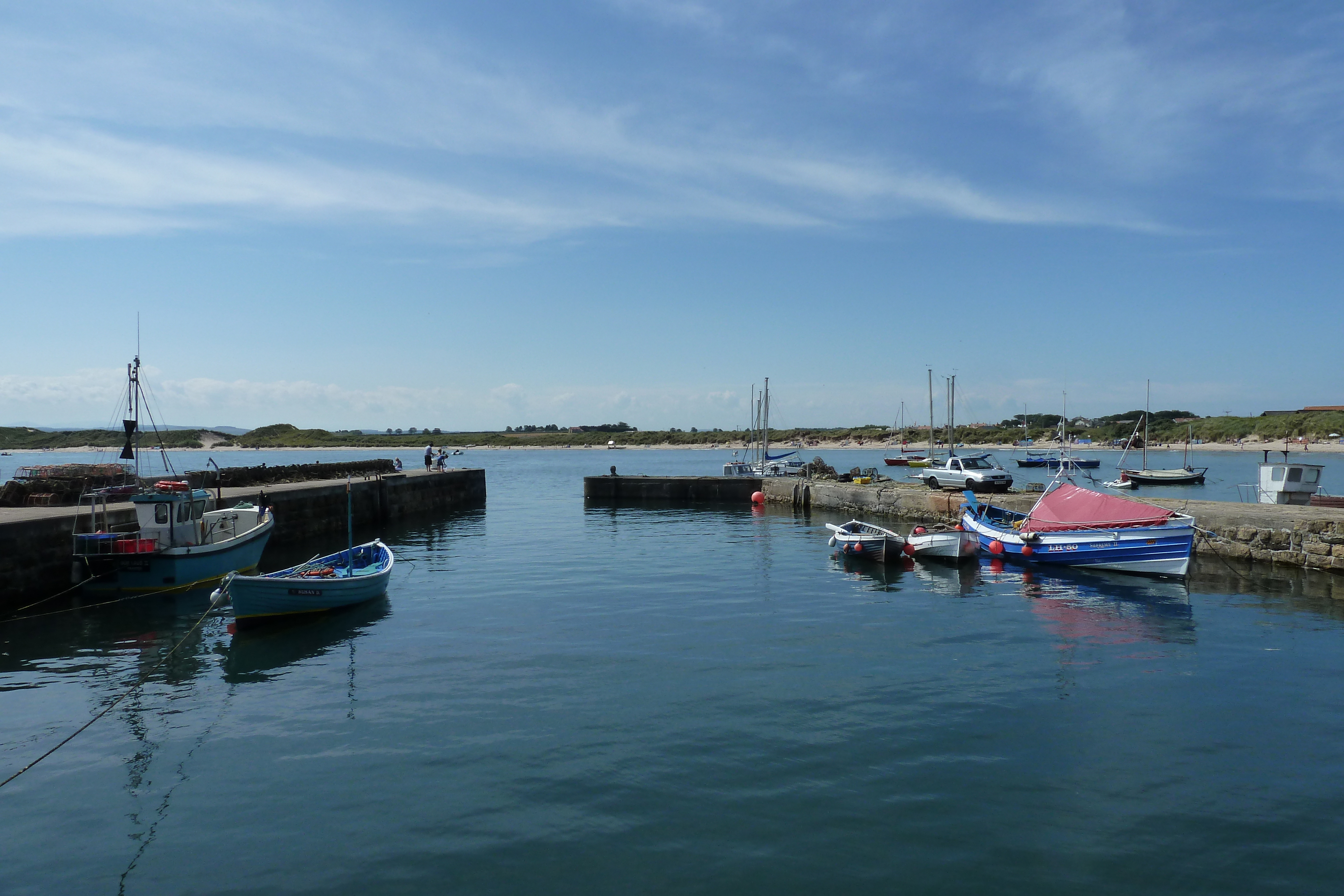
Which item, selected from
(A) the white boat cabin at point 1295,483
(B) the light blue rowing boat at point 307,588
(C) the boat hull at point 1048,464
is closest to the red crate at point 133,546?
(B) the light blue rowing boat at point 307,588

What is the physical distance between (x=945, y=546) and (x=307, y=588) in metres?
20.6

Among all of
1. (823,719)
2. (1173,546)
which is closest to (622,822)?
(823,719)

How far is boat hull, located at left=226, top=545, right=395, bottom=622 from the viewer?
1780cm

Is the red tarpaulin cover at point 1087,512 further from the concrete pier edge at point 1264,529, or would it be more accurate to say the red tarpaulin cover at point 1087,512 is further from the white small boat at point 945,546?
the white small boat at point 945,546

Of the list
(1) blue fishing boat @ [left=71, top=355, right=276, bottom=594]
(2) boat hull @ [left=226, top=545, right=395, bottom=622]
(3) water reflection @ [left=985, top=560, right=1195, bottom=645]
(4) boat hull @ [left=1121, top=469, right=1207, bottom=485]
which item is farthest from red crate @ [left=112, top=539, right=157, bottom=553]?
(4) boat hull @ [left=1121, top=469, right=1207, bottom=485]

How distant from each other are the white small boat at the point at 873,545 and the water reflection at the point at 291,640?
620 inches

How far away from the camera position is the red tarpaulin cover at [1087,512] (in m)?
24.7

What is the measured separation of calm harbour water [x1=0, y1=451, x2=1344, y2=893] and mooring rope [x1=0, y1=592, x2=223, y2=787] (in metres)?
0.17

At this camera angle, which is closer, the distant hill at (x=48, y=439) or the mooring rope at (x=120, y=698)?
the mooring rope at (x=120, y=698)

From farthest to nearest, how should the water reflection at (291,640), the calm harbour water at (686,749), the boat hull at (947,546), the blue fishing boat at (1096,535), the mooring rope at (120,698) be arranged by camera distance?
the boat hull at (947,546) → the blue fishing boat at (1096,535) → the water reflection at (291,640) → the mooring rope at (120,698) → the calm harbour water at (686,749)

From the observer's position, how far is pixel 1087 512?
25.9 m

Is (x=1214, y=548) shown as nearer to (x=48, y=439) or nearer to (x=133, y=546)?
(x=133, y=546)

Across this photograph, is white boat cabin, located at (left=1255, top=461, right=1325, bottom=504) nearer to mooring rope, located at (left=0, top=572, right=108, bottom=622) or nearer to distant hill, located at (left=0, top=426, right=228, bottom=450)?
mooring rope, located at (left=0, top=572, right=108, bottom=622)

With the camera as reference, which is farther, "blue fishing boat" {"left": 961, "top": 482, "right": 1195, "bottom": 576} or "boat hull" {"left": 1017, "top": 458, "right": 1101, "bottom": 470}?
"boat hull" {"left": 1017, "top": 458, "right": 1101, "bottom": 470}
